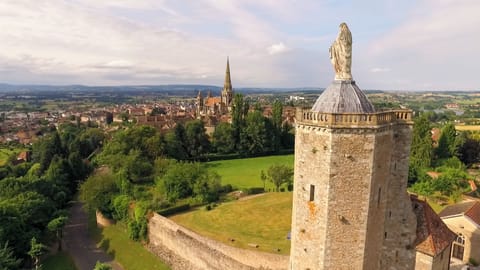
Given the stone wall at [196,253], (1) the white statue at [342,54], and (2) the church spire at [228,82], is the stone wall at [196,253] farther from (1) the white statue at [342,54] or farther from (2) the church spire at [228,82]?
(2) the church spire at [228,82]

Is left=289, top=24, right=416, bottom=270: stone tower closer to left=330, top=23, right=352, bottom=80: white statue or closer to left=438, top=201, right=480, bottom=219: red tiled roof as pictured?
left=330, top=23, right=352, bottom=80: white statue

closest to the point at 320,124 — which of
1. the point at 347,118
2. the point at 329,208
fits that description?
the point at 347,118

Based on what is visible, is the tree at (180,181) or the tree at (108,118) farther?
the tree at (108,118)

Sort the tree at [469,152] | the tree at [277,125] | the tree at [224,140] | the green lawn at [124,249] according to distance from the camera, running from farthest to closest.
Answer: the tree at [277,125] < the tree at [224,140] < the tree at [469,152] < the green lawn at [124,249]

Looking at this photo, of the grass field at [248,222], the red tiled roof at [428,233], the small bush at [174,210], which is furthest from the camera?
the small bush at [174,210]

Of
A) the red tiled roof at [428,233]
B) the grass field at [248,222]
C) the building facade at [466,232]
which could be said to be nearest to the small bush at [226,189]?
the grass field at [248,222]

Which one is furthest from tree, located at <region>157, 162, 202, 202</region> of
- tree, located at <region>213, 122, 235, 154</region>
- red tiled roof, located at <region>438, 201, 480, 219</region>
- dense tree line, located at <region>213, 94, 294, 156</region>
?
dense tree line, located at <region>213, 94, 294, 156</region>

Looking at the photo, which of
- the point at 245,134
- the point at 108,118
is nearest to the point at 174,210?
the point at 245,134
